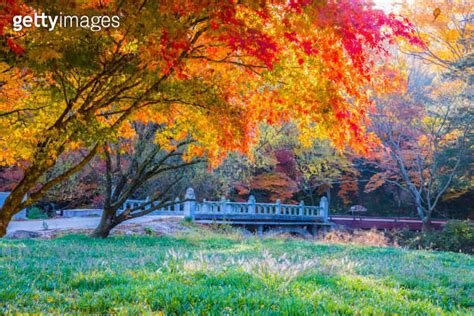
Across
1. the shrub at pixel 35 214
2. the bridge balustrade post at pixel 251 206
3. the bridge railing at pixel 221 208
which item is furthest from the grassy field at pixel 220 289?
the bridge balustrade post at pixel 251 206

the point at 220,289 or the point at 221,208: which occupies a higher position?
the point at 221,208

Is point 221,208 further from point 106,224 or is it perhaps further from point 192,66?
point 192,66

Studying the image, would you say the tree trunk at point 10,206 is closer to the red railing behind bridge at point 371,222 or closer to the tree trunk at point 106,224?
the tree trunk at point 106,224

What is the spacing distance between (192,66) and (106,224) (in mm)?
9677

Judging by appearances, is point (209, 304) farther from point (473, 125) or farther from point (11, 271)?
point (473, 125)

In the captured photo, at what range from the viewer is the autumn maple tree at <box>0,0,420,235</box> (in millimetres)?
4098

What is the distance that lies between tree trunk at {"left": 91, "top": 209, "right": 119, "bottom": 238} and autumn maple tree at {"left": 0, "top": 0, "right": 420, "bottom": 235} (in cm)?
763

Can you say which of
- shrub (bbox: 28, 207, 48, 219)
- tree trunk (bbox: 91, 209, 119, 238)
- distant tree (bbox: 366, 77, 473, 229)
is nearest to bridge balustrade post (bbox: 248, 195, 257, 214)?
distant tree (bbox: 366, 77, 473, 229)

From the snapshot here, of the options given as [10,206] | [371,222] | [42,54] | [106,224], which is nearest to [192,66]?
[42,54]

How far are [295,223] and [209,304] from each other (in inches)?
1084

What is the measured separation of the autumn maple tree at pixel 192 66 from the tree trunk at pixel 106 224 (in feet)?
25.0

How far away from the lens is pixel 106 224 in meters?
14.3

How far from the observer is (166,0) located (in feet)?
12.6

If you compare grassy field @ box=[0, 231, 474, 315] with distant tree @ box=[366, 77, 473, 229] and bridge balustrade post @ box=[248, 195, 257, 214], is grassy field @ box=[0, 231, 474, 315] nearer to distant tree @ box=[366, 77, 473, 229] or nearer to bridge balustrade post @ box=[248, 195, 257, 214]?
distant tree @ box=[366, 77, 473, 229]
